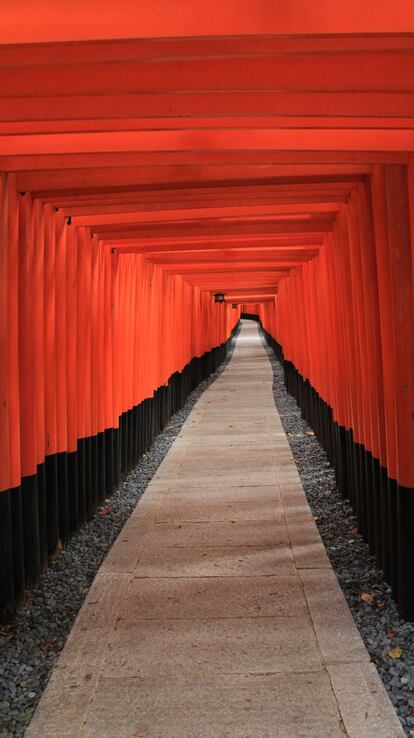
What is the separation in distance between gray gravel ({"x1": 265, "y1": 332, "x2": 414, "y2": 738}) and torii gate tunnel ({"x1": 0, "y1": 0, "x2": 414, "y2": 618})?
0.12 metres

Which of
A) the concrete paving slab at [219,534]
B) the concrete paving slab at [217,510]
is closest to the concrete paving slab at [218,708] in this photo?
the concrete paving slab at [219,534]

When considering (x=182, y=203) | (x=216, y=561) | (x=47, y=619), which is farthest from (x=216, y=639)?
(x=182, y=203)

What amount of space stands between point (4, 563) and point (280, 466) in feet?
16.3

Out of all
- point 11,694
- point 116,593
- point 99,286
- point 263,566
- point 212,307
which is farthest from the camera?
point 212,307

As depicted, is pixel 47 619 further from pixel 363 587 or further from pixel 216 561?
pixel 363 587

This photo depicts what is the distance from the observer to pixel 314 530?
6152mm

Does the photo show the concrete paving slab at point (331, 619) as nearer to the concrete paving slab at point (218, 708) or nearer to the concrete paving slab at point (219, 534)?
the concrete paving slab at point (218, 708)

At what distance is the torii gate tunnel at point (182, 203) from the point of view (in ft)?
9.45

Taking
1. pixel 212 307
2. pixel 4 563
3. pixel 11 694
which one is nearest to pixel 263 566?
pixel 4 563

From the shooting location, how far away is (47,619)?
14.8 ft

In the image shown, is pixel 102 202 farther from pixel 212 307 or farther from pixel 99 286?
pixel 212 307

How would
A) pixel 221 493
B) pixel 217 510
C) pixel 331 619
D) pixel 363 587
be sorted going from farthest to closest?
pixel 221 493 < pixel 217 510 < pixel 363 587 < pixel 331 619

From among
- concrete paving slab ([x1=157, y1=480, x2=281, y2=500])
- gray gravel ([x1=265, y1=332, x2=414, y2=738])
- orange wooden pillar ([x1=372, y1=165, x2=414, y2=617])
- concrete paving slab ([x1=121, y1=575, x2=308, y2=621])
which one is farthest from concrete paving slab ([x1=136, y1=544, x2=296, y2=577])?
concrete paving slab ([x1=157, y1=480, x2=281, y2=500])

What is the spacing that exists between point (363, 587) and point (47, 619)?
2.05 m
